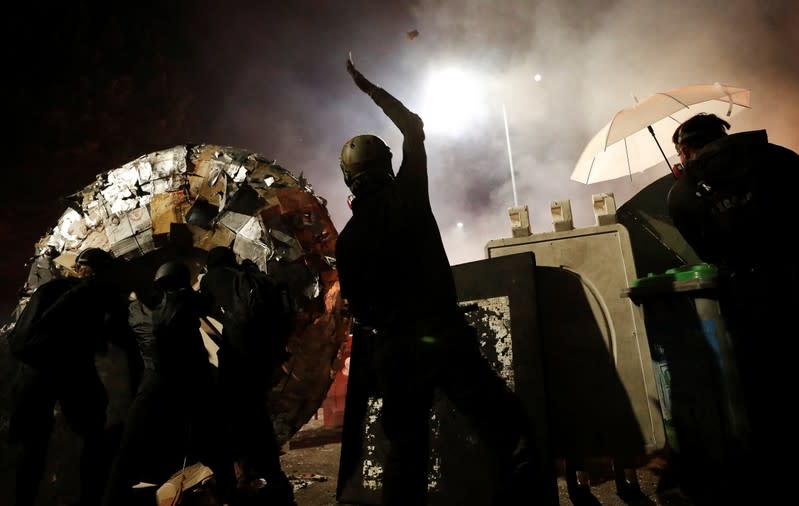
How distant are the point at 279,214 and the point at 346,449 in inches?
106

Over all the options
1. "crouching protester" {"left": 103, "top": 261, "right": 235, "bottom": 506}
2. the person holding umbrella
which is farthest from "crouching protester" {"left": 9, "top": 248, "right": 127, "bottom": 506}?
the person holding umbrella

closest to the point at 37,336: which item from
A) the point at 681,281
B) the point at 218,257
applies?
the point at 218,257

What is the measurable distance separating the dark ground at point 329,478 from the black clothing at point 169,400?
96 cm

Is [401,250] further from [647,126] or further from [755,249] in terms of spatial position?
[647,126]

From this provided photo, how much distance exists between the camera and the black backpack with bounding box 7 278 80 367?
9.11ft

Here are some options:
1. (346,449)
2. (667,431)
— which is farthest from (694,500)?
(346,449)

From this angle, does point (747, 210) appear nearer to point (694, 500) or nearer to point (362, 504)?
point (694, 500)

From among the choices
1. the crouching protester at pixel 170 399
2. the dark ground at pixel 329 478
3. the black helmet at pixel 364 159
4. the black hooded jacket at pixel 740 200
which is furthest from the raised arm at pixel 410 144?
the dark ground at pixel 329 478

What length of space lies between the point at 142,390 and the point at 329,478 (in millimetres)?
2086

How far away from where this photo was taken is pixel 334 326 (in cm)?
454

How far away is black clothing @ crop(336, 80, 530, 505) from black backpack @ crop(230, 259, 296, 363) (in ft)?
4.63

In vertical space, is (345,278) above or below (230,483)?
above

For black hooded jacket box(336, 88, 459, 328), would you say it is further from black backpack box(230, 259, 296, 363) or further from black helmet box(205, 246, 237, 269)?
black helmet box(205, 246, 237, 269)

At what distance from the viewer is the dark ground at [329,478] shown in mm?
2793
